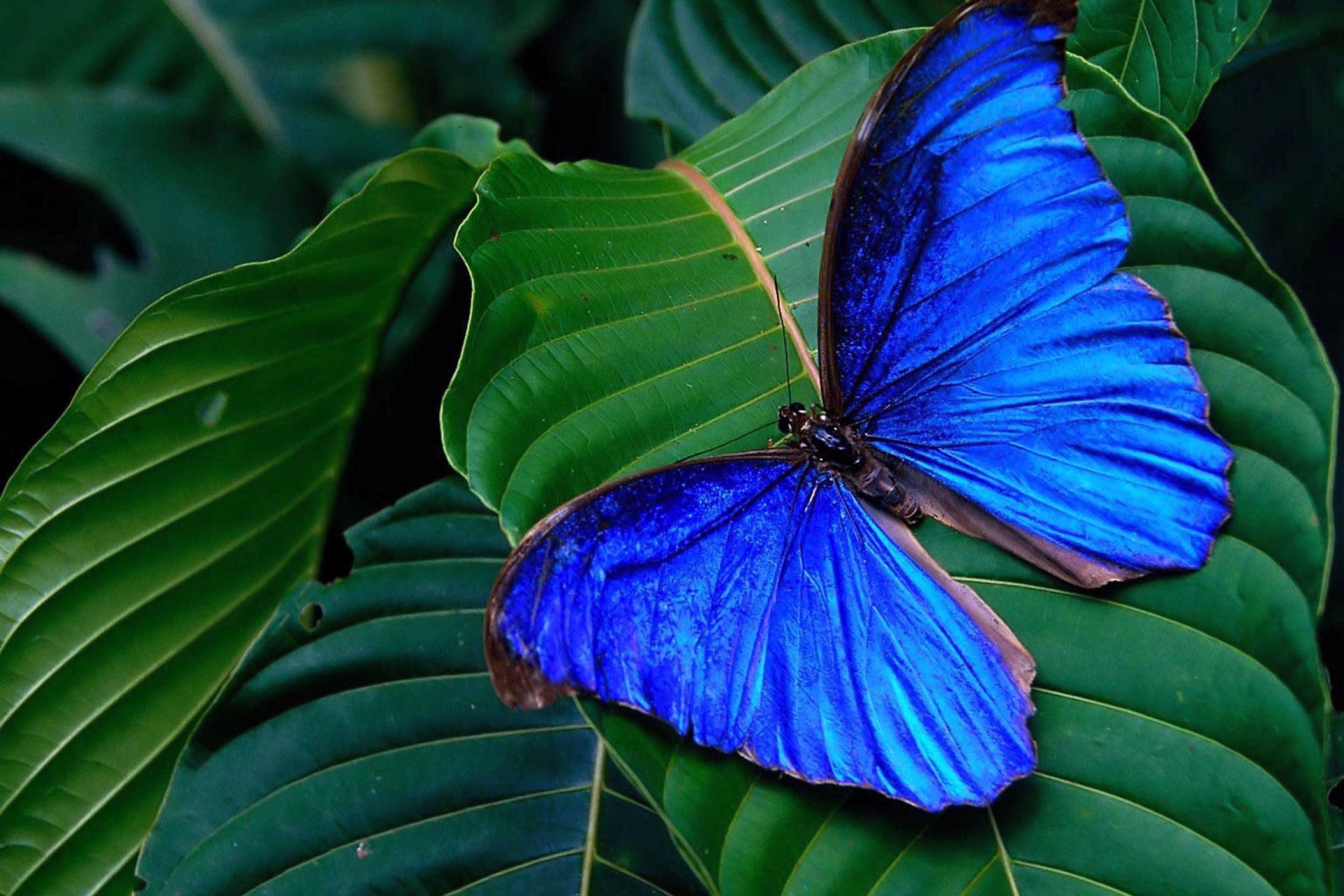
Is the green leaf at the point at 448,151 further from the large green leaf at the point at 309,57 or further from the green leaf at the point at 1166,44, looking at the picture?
the green leaf at the point at 1166,44

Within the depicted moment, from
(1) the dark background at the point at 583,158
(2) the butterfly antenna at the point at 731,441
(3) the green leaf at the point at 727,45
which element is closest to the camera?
(2) the butterfly antenna at the point at 731,441

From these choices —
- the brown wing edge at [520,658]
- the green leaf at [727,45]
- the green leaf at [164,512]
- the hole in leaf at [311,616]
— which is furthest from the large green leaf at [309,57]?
the brown wing edge at [520,658]

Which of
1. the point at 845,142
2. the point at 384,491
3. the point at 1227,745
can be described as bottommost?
the point at 1227,745

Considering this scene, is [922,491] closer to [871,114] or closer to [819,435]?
[819,435]

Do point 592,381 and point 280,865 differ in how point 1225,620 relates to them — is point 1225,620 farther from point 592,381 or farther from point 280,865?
point 280,865

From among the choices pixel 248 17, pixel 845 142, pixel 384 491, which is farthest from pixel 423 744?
pixel 248 17

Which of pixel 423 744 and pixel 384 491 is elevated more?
pixel 384 491

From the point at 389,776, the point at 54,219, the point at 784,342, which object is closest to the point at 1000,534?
the point at 784,342
